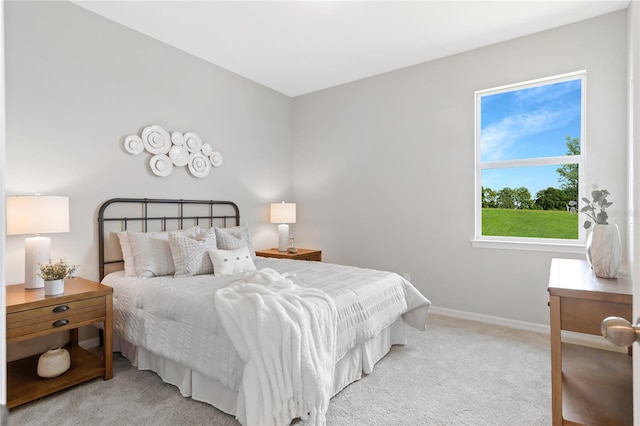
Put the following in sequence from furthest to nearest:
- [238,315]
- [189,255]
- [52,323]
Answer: [189,255] < [52,323] < [238,315]

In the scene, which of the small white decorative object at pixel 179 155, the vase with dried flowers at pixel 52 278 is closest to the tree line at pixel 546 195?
the small white decorative object at pixel 179 155

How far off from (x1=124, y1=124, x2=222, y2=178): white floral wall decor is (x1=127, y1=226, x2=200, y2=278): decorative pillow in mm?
725

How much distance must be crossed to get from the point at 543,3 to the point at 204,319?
3.48 m

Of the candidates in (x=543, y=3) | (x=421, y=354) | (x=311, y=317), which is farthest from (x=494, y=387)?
(x=543, y=3)

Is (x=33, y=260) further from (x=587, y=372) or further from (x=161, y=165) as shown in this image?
(x=587, y=372)

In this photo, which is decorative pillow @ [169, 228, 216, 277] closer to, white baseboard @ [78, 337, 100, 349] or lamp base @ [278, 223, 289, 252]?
white baseboard @ [78, 337, 100, 349]

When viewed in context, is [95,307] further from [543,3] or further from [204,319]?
[543,3]

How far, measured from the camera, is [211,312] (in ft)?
6.46

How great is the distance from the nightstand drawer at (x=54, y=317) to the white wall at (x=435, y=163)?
2867 mm

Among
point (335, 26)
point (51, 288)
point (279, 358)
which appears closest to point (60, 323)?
point (51, 288)

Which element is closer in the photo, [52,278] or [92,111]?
[52,278]

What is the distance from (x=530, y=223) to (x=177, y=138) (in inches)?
143

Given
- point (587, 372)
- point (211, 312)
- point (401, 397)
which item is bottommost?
point (401, 397)

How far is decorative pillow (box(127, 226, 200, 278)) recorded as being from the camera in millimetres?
2789
